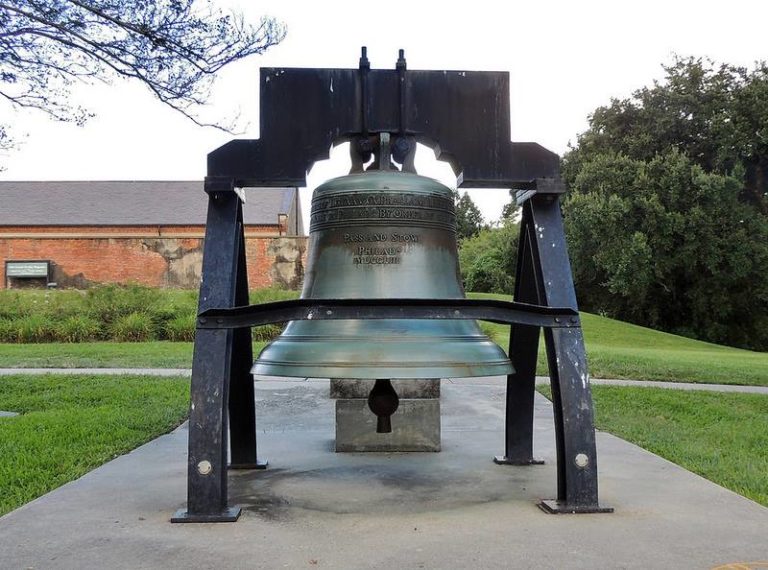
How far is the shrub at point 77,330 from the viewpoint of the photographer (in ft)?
57.2

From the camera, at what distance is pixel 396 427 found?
16.4 feet

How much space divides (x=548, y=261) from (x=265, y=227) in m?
28.6

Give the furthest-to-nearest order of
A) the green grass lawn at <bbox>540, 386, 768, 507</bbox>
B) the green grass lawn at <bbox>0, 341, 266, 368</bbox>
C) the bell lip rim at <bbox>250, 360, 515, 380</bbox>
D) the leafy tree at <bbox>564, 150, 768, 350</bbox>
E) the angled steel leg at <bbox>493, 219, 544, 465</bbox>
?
the leafy tree at <bbox>564, 150, 768, 350</bbox>
the green grass lawn at <bbox>0, 341, 266, 368</bbox>
the green grass lawn at <bbox>540, 386, 768, 507</bbox>
the angled steel leg at <bbox>493, 219, 544, 465</bbox>
the bell lip rim at <bbox>250, 360, 515, 380</bbox>

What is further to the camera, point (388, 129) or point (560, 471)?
point (388, 129)

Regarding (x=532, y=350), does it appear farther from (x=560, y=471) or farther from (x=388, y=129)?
(x=388, y=129)

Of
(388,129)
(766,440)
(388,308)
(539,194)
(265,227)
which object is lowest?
(766,440)

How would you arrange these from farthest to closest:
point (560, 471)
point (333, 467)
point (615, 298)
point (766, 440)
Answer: point (615, 298) < point (766, 440) < point (333, 467) < point (560, 471)

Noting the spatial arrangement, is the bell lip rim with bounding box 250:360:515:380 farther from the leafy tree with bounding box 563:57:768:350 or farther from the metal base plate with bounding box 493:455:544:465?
the leafy tree with bounding box 563:57:768:350

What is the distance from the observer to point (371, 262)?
11.6 feet

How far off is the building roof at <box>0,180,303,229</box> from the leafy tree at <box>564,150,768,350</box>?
13192 millimetres

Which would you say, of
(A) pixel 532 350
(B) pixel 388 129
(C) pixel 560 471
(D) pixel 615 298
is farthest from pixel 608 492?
(D) pixel 615 298

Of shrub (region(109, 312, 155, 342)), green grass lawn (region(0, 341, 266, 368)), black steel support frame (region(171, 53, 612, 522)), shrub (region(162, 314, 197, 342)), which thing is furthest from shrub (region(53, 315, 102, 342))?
black steel support frame (region(171, 53, 612, 522))

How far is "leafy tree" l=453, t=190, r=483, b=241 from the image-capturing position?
2359 inches

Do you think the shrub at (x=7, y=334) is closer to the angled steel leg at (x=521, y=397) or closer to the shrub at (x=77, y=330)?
the shrub at (x=77, y=330)
